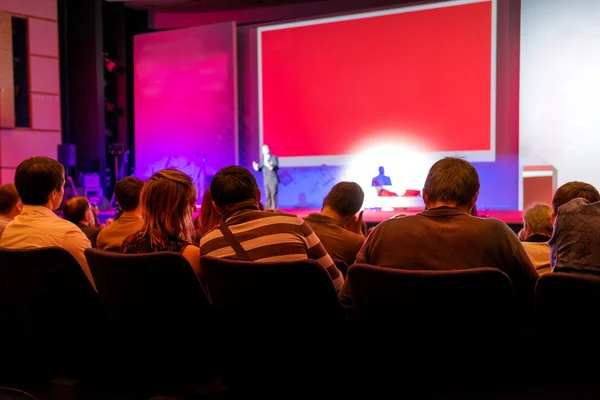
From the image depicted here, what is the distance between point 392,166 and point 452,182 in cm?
695

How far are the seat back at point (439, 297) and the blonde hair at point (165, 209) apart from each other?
32.1 inches

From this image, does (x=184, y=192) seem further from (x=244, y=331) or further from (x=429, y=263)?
(x=429, y=263)

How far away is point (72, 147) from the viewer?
8844 mm

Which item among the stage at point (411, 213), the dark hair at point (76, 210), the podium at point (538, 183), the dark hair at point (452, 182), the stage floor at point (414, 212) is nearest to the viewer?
the dark hair at point (452, 182)

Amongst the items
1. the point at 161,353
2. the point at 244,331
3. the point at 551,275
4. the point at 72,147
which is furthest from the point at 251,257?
the point at 72,147

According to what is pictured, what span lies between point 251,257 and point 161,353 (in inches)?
16.6

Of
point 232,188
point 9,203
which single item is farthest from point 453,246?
point 9,203

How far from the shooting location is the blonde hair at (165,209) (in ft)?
6.30

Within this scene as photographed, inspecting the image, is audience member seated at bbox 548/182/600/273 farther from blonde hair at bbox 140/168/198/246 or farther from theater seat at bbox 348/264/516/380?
blonde hair at bbox 140/168/198/246

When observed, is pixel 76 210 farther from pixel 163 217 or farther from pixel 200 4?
pixel 200 4

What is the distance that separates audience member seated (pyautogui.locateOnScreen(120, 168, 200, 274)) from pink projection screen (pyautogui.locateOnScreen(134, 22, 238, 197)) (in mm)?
7497

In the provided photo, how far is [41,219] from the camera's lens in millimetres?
2205

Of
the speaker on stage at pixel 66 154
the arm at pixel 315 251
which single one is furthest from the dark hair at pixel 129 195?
the speaker on stage at pixel 66 154

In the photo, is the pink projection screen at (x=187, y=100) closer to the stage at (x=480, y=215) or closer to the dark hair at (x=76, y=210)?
the stage at (x=480, y=215)
